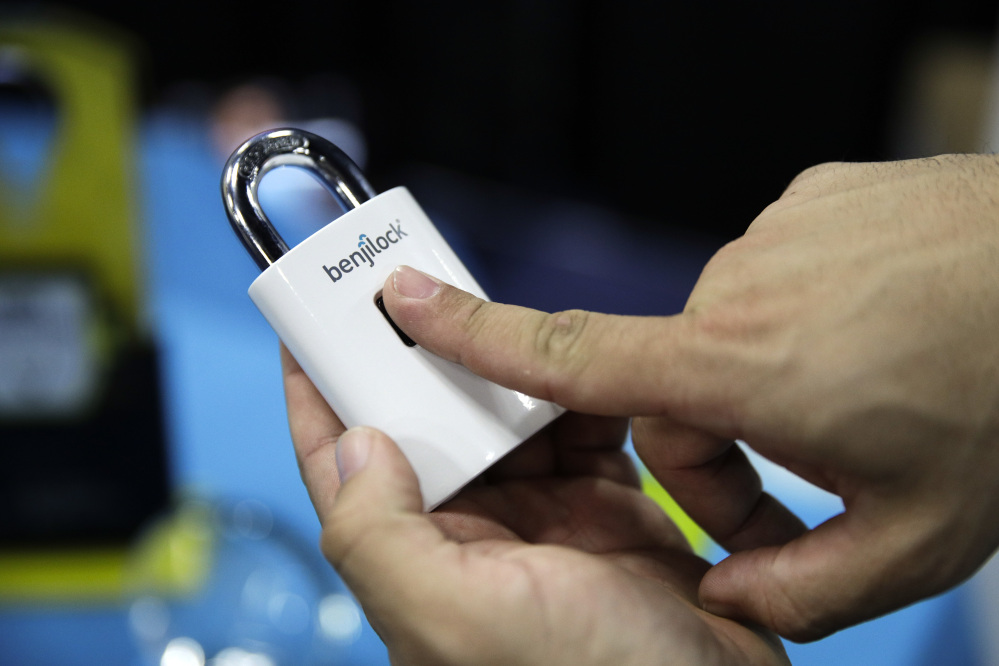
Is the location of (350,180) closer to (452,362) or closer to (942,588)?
(452,362)

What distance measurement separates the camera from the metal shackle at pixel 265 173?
0.51m

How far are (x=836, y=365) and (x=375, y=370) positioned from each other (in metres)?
0.28

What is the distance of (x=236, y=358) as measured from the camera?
1.13 meters

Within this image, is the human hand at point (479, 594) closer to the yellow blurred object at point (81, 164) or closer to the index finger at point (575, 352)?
the index finger at point (575, 352)

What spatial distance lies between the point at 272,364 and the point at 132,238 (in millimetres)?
352

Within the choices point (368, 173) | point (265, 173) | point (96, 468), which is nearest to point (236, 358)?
point (96, 468)

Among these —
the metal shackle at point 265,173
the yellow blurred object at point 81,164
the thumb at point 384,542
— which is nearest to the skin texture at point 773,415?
the thumb at point 384,542

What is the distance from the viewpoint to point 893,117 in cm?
230

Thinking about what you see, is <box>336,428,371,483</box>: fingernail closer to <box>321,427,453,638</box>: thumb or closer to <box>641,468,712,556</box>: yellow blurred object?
<box>321,427,453,638</box>: thumb

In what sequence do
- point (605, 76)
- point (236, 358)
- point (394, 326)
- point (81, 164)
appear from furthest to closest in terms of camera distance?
point (605, 76) < point (236, 358) < point (81, 164) < point (394, 326)

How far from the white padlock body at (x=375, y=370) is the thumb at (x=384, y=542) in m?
0.04

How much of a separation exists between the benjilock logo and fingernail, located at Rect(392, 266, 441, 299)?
1.1 inches

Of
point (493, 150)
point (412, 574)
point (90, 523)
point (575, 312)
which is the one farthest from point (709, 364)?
point (493, 150)

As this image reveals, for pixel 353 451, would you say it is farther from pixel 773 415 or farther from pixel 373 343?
pixel 773 415
